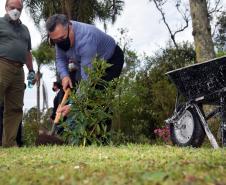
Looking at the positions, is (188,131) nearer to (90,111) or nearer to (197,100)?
(197,100)

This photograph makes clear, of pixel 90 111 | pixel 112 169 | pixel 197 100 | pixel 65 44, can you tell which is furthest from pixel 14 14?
pixel 112 169

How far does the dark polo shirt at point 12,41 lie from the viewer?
7723 millimetres

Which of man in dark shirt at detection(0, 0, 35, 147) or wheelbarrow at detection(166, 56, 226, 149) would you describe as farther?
man in dark shirt at detection(0, 0, 35, 147)

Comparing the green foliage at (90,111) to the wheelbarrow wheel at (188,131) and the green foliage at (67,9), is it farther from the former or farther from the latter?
the green foliage at (67,9)

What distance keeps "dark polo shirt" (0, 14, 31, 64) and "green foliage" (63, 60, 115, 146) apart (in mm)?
1486

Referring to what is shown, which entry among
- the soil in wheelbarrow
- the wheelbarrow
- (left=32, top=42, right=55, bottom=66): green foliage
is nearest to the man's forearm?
the soil in wheelbarrow

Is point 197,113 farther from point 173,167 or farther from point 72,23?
point 173,167

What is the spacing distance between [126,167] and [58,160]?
0.91 m

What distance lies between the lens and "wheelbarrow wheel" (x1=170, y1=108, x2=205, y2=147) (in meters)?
7.66

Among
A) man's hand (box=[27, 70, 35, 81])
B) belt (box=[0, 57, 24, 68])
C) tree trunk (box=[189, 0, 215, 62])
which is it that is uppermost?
tree trunk (box=[189, 0, 215, 62])

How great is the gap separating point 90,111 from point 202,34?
6.56 meters

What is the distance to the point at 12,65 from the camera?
25.5 ft

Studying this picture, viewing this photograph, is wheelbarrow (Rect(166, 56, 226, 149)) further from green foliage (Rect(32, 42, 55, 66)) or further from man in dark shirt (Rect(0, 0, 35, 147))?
green foliage (Rect(32, 42, 55, 66))

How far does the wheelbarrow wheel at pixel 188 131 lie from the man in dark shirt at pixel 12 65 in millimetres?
2219
